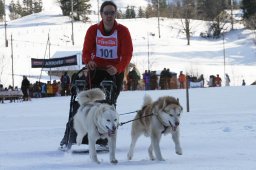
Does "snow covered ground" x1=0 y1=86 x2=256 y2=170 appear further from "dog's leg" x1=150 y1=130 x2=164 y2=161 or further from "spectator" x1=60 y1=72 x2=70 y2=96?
"spectator" x1=60 y1=72 x2=70 y2=96

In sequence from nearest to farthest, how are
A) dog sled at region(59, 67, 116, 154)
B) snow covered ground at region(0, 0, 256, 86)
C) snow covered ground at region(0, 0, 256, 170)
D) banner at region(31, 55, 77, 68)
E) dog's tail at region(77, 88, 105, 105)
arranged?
snow covered ground at region(0, 0, 256, 170), dog's tail at region(77, 88, 105, 105), dog sled at region(59, 67, 116, 154), banner at region(31, 55, 77, 68), snow covered ground at region(0, 0, 256, 86)

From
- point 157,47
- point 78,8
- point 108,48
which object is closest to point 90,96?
point 108,48

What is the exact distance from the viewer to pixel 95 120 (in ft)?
15.4

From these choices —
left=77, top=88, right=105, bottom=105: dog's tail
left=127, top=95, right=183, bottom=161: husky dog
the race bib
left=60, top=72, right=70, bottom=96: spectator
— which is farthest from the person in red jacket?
left=60, top=72, right=70, bottom=96: spectator

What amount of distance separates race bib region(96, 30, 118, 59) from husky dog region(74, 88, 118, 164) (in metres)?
0.50

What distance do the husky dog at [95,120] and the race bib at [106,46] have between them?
0.50m

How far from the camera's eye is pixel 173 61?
148 feet

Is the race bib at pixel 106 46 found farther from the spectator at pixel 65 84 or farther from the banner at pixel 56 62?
the banner at pixel 56 62

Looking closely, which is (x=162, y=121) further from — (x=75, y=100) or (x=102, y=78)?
(x=75, y=100)

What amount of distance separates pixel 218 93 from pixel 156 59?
26.3 meters

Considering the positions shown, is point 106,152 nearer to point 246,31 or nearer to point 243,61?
point 243,61

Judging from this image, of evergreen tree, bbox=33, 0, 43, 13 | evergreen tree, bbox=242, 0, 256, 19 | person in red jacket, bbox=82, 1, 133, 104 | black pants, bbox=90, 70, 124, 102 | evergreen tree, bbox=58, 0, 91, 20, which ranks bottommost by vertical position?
black pants, bbox=90, 70, 124, 102

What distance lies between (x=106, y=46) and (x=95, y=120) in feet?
3.84

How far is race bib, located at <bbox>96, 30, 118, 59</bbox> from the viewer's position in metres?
5.54
